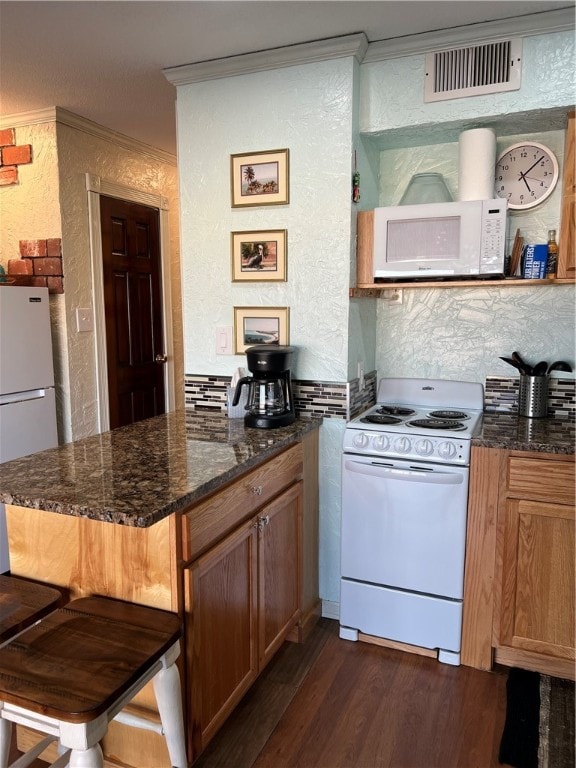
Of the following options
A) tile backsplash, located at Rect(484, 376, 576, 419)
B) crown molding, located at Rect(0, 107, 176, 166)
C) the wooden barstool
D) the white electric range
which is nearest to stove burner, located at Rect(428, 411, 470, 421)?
the white electric range

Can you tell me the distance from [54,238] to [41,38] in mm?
1118

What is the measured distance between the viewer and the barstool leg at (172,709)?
132 centimetres

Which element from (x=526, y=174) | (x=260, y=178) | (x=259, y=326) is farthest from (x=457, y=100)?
(x=259, y=326)

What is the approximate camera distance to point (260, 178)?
2.35 meters

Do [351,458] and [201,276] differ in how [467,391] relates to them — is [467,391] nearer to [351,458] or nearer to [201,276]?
[351,458]

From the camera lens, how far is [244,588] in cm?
176

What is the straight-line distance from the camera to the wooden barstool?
1.09 m

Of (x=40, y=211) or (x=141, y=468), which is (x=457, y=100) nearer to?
(x=141, y=468)

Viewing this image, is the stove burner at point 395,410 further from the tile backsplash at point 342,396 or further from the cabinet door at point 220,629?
the cabinet door at point 220,629

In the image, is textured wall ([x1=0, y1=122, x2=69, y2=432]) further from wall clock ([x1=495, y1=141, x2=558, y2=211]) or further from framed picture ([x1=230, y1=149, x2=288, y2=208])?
wall clock ([x1=495, y1=141, x2=558, y2=211])

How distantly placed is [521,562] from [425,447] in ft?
1.73

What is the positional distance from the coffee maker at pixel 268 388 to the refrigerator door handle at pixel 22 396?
1.25 meters

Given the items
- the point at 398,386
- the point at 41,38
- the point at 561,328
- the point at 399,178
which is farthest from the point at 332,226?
the point at 41,38

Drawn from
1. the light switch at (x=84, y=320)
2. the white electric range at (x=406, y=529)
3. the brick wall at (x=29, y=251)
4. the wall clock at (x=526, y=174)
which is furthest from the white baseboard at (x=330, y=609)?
the brick wall at (x=29, y=251)
